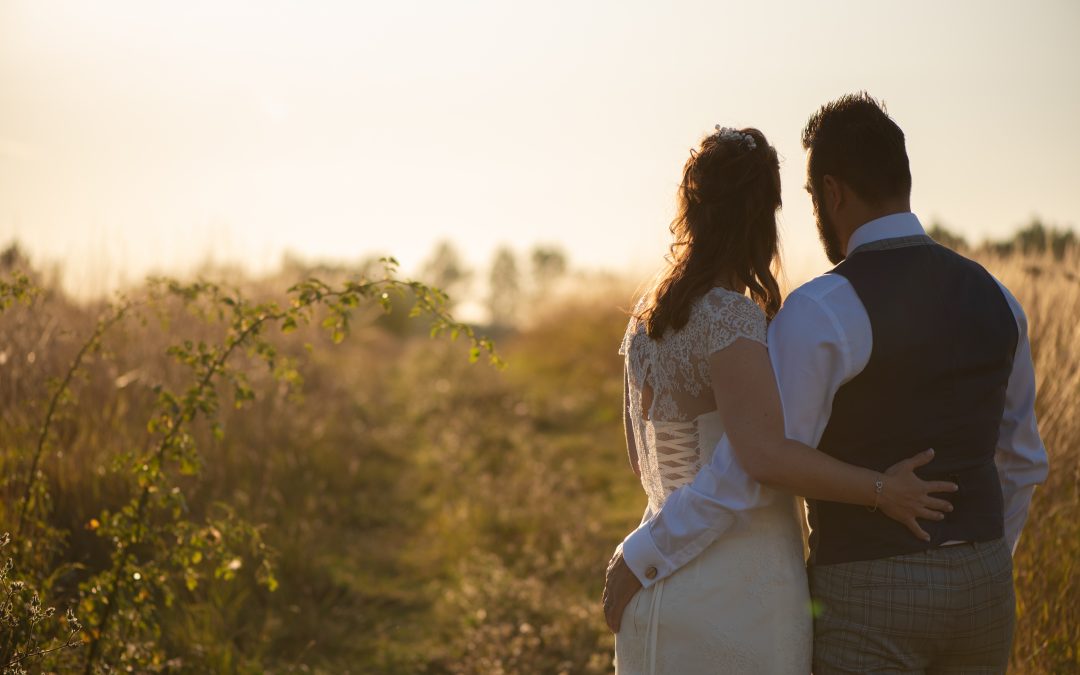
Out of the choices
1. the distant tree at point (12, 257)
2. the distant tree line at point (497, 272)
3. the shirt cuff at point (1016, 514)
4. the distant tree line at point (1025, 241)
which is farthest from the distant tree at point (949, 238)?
the distant tree line at point (497, 272)

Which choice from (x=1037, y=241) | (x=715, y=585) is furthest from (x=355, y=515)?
(x=1037, y=241)

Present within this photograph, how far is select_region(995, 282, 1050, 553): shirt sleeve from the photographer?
2.32m

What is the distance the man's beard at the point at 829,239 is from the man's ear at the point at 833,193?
0.05 m

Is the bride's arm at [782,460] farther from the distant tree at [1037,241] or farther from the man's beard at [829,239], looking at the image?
the distant tree at [1037,241]

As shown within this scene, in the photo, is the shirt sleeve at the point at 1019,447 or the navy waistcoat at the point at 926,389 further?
the shirt sleeve at the point at 1019,447

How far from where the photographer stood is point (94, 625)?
3.13 metres

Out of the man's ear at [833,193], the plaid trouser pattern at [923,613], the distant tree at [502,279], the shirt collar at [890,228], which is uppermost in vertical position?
the distant tree at [502,279]

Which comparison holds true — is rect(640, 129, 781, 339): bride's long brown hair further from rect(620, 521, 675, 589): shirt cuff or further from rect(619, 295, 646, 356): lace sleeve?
rect(620, 521, 675, 589): shirt cuff

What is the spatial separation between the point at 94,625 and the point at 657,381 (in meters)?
2.25

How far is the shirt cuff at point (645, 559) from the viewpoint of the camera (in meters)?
2.24

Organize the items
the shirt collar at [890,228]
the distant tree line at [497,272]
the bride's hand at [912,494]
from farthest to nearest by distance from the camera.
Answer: the distant tree line at [497,272], the shirt collar at [890,228], the bride's hand at [912,494]

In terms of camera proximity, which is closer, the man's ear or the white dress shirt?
the white dress shirt

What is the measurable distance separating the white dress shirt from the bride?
0.07 feet

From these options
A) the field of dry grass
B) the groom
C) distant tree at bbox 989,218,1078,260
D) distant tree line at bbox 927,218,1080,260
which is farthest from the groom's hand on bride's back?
distant tree at bbox 989,218,1078,260
